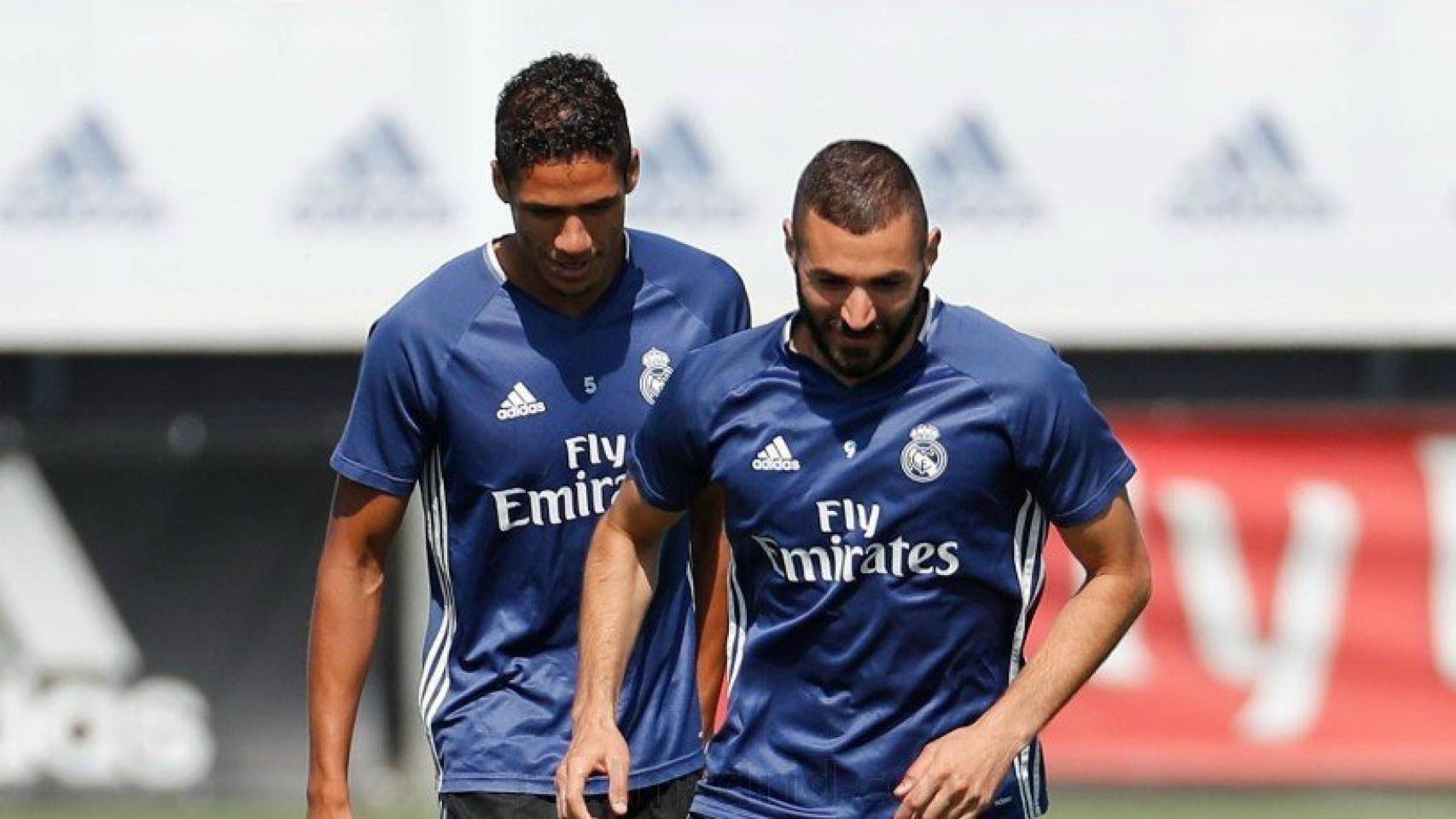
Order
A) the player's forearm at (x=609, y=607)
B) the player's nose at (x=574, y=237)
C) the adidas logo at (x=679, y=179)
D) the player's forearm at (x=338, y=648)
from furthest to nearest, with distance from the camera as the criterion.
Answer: the adidas logo at (x=679, y=179), the player's forearm at (x=338, y=648), the player's nose at (x=574, y=237), the player's forearm at (x=609, y=607)

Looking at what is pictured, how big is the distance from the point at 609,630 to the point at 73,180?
7243mm

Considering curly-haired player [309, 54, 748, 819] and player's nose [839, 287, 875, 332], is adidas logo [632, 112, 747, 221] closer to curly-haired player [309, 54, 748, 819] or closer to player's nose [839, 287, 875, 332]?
curly-haired player [309, 54, 748, 819]

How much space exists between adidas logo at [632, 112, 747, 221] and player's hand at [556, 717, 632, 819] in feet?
22.5

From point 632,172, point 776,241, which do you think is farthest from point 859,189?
point 776,241

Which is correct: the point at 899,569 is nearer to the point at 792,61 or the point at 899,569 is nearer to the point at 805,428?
the point at 805,428

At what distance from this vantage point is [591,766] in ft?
16.4

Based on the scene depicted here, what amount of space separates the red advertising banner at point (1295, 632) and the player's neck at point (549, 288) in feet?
20.0

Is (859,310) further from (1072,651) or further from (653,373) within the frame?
(653,373)

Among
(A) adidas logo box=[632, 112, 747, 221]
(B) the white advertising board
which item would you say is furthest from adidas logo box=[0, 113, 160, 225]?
(A) adidas logo box=[632, 112, 747, 221]

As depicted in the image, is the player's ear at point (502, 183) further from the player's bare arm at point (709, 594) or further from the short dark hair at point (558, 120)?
the player's bare arm at point (709, 594)

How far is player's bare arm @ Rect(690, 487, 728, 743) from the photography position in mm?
5641

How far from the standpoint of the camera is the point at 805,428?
497 centimetres

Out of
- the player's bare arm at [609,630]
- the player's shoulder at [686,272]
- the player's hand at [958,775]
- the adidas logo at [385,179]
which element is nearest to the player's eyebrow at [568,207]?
the player's shoulder at [686,272]

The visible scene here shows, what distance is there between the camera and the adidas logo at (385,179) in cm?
1185
